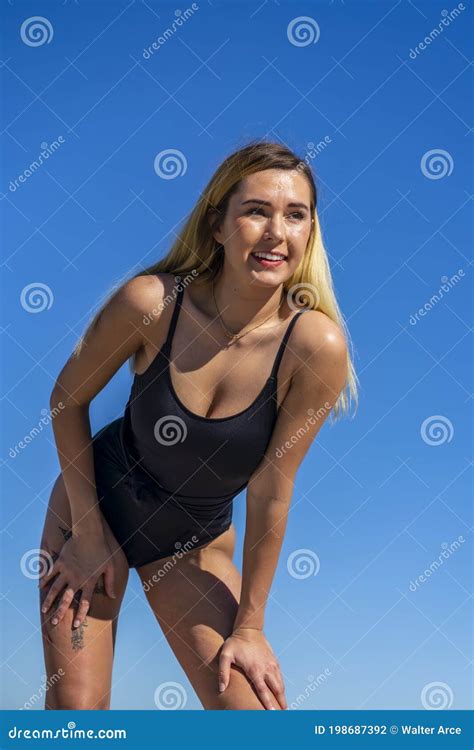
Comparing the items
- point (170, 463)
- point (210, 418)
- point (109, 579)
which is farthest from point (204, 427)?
point (109, 579)

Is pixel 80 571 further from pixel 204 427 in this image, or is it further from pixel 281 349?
pixel 281 349

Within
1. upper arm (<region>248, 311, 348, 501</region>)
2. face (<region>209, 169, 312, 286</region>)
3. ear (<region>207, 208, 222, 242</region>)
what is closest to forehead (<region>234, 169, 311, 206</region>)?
face (<region>209, 169, 312, 286</region>)

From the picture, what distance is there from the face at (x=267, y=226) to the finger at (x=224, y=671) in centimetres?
198

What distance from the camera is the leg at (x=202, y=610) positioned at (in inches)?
200

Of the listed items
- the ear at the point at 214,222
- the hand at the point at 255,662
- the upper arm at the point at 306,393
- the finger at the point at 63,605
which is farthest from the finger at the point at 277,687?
the ear at the point at 214,222

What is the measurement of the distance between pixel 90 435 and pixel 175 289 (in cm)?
98

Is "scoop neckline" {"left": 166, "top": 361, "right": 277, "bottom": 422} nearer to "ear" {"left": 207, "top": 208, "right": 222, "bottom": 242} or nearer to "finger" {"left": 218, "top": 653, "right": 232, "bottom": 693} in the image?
"ear" {"left": 207, "top": 208, "right": 222, "bottom": 242}

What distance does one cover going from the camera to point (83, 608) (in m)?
5.16

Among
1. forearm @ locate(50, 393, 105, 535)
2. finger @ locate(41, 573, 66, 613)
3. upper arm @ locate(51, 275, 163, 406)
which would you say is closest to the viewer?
upper arm @ locate(51, 275, 163, 406)

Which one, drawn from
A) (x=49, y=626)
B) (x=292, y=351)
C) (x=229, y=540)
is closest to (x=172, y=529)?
(x=229, y=540)

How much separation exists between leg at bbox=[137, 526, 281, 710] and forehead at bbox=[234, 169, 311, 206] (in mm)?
1997

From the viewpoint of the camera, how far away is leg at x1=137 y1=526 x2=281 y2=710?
16.6ft

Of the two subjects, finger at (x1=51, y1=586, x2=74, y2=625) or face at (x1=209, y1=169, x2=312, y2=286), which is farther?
finger at (x1=51, y1=586, x2=74, y2=625)
